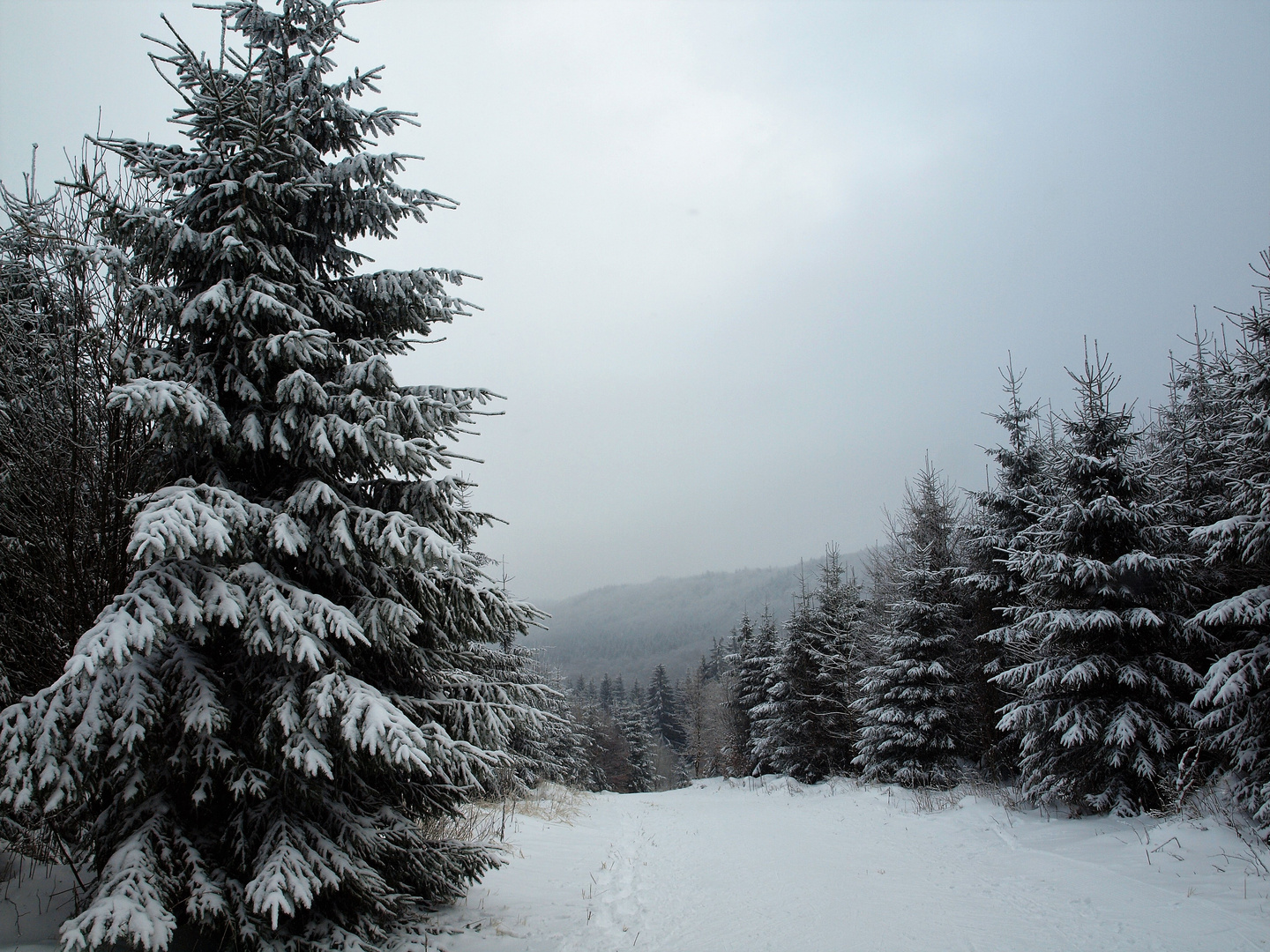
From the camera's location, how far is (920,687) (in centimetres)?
1620

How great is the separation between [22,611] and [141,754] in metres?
2.90

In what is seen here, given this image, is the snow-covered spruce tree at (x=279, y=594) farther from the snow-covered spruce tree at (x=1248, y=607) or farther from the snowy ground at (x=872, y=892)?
the snow-covered spruce tree at (x=1248, y=607)

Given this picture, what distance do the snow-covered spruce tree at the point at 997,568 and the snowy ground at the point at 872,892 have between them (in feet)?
10.8

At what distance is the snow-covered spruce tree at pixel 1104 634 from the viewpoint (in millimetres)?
9570

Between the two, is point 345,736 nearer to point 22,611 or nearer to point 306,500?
point 306,500

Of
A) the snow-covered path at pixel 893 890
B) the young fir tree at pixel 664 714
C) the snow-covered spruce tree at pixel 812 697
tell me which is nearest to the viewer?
the snow-covered path at pixel 893 890

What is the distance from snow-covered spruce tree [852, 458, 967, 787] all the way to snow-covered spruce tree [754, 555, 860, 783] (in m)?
4.83

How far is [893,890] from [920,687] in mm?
9672

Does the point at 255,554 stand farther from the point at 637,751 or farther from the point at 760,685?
the point at 637,751

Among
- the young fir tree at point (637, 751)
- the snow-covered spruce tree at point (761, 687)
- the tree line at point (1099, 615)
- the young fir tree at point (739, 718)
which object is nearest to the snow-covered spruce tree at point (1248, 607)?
the tree line at point (1099, 615)

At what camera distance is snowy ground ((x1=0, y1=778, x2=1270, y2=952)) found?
18.6 ft

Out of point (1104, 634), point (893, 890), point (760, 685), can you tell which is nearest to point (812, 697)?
point (760, 685)

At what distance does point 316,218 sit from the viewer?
20.1 ft

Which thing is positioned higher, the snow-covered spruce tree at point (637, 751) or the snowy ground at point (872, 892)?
the snowy ground at point (872, 892)
